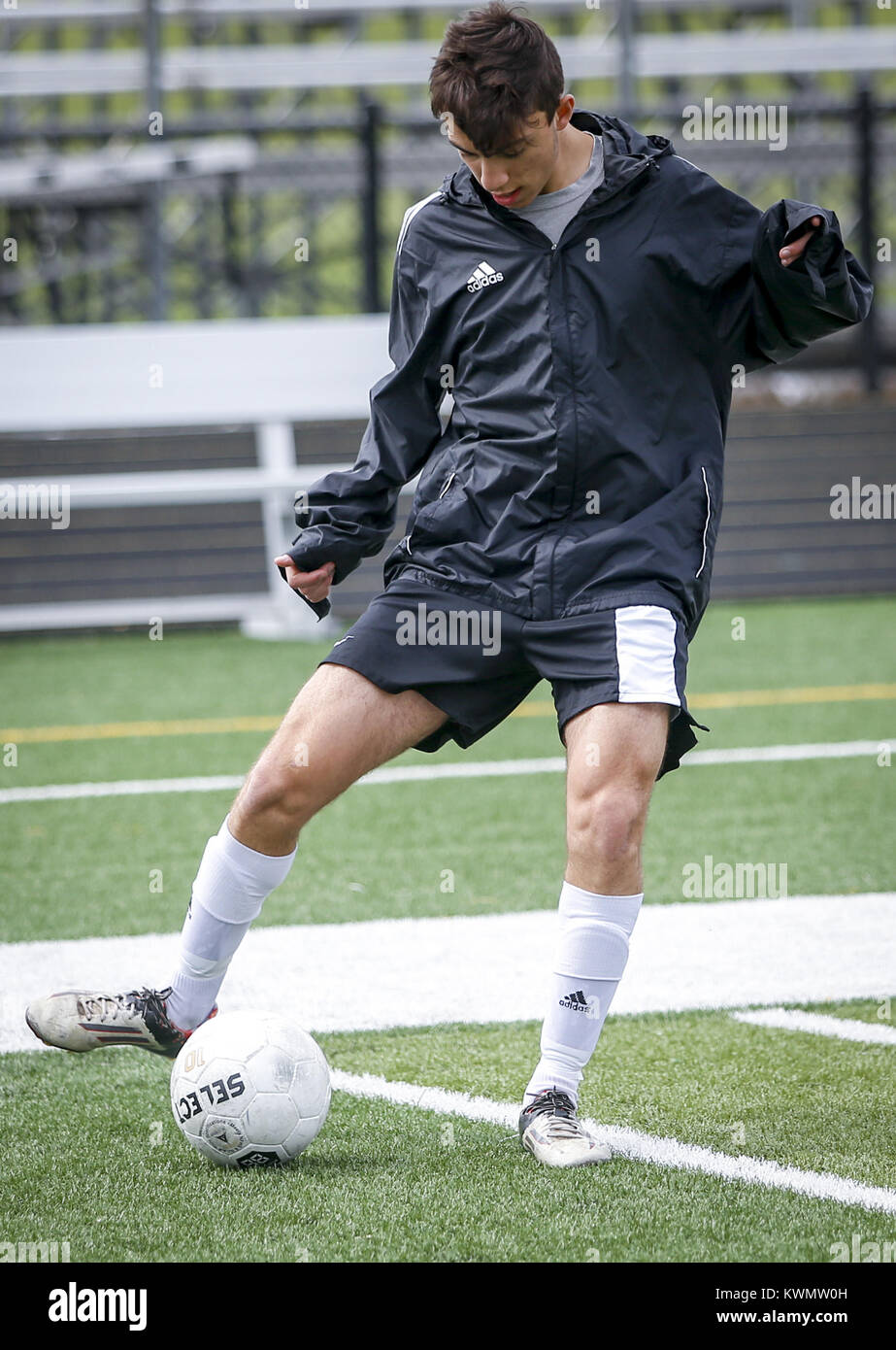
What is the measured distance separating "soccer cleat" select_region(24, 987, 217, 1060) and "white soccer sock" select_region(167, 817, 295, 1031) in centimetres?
3

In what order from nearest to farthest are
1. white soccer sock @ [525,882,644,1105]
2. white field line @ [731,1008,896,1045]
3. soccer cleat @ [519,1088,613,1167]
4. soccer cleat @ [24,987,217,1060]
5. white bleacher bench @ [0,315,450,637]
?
soccer cleat @ [519,1088,613,1167]
white soccer sock @ [525,882,644,1105]
soccer cleat @ [24,987,217,1060]
white field line @ [731,1008,896,1045]
white bleacher bench @ [0,315,450,637]

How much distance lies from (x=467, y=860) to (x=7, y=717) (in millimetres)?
4256

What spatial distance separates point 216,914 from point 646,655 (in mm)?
1002

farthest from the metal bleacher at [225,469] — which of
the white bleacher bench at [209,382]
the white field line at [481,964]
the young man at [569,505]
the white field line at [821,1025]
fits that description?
the young man at [569,505]

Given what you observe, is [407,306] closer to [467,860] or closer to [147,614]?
[467,860]

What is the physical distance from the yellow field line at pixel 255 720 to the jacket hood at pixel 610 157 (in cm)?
538

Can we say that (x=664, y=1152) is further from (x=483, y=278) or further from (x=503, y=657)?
(x=483, y=278)

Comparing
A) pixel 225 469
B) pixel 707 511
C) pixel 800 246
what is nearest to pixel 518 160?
pixel 800 246

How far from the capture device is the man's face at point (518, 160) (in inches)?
119

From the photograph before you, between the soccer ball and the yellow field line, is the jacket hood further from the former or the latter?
the yellow field line

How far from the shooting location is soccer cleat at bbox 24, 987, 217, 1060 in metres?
3.47

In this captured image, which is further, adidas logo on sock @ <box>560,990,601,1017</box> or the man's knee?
adidas logo on sock @ <box>560,990,601,1017</box>

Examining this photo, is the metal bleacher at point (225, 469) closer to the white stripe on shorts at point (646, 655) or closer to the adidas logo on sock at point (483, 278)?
the adidas logo on sock at point (483, 278)

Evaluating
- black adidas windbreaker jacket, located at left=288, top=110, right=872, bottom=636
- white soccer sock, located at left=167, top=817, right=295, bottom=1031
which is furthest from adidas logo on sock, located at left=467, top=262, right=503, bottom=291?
white soccer sock, located at left=167, top=817, right=295, bottom=1031
